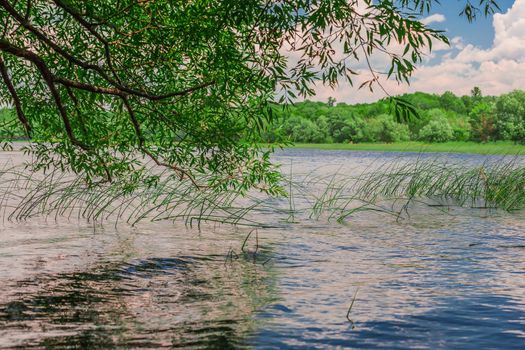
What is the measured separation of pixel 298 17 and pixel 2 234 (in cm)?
844

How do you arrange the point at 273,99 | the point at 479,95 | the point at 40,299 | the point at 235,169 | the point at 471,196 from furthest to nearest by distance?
the point at 479,95 < the point at 471,196 < the point at 235,169 < the point at 273,99 < the point at 40,299

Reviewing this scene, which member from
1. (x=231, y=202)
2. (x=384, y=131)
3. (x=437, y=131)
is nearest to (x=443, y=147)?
(x=437, y=131)

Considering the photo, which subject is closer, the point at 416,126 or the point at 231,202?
the point at 231,202

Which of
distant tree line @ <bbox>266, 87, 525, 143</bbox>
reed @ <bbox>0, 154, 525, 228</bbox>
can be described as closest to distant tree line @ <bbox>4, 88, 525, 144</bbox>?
distant tree line @ <bbox>266, 87, 525, 143</bbox>

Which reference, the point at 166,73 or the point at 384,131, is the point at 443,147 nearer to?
the point at 384,131

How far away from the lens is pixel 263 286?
9.72m

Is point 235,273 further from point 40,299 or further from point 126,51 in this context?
point 126,51

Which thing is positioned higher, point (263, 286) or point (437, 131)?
point (437, 131)

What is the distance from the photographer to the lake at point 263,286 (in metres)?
7.20

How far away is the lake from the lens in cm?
720

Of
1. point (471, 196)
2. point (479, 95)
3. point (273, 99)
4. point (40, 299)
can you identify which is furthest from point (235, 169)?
point (479, 95)

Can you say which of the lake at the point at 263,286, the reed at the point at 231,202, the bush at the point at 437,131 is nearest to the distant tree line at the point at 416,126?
the bush at the point at 437,131

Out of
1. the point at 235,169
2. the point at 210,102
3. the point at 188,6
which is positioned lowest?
the point at 235,169

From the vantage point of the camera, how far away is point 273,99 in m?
12.3
